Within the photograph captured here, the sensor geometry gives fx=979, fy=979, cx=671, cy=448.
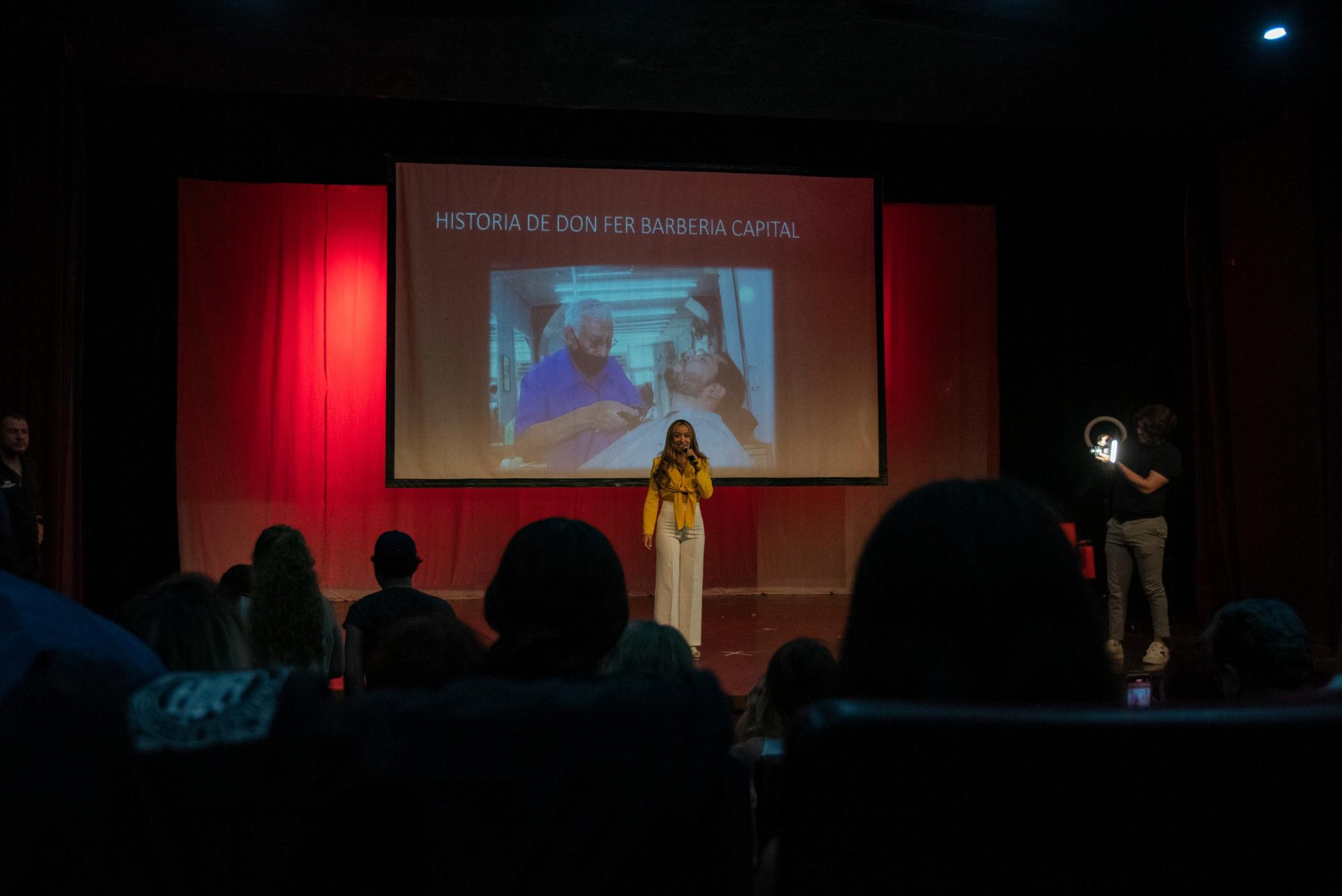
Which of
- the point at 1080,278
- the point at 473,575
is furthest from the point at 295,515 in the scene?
the point at 1080,278

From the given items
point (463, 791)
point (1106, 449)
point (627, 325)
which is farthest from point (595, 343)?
point (463, 791)

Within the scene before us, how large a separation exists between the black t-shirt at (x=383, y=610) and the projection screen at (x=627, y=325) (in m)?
4.09

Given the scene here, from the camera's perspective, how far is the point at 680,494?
18.0 feet

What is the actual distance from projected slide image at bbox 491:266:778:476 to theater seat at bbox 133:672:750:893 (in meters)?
6.11

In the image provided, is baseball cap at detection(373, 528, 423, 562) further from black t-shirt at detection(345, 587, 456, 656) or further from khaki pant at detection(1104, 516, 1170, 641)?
khaki pant at detection(1104, 516, 1170, 641)

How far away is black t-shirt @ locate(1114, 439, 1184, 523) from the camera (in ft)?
17.0

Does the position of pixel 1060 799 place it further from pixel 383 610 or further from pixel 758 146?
pixel 758 146

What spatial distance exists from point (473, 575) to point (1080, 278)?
5.36 m

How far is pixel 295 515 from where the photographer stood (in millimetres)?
7445

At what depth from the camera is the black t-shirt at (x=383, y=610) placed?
2.64 m

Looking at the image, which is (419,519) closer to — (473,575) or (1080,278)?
(473,575)

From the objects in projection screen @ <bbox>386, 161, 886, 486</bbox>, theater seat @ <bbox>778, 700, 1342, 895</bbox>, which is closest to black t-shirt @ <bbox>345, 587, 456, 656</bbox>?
theater seat @ <bbox>778, 700, 1342, 895</bbox>

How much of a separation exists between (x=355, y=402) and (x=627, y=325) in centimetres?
223

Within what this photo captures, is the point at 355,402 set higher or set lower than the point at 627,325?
lower
